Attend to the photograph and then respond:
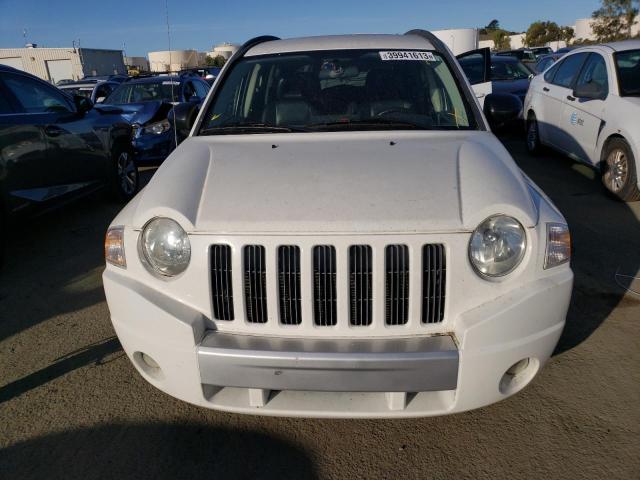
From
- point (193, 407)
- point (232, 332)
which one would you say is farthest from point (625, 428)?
point (193, 407)

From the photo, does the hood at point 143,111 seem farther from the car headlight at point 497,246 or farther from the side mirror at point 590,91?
the car headlight at point 497,246

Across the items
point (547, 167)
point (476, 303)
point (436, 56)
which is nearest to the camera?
point (476, 303)

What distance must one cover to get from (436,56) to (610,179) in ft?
12.1

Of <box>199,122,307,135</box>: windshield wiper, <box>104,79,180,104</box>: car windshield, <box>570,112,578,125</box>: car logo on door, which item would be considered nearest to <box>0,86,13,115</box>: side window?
<box>199,122,307,135</box>: windshield wiper

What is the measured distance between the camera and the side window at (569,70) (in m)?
7.07

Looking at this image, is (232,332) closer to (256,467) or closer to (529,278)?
(256,467)

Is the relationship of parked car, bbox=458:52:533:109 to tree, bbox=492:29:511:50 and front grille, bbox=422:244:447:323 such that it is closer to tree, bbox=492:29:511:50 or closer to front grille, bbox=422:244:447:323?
front grille, bbox=422:244:447:323

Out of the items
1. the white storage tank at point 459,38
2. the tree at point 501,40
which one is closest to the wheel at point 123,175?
the white storage tank at point 459,38

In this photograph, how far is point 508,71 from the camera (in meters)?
11.8

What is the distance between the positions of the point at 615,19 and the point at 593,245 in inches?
1895

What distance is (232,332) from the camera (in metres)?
2.15

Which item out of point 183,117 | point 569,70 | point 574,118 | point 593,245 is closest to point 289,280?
point 183,117

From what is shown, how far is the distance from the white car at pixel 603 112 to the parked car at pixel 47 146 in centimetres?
580

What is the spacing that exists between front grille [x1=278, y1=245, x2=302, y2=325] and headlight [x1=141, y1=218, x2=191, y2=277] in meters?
0.41
